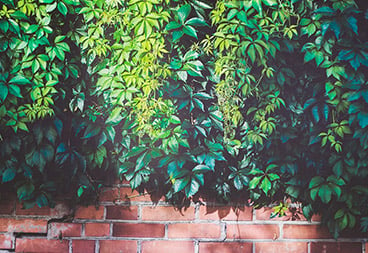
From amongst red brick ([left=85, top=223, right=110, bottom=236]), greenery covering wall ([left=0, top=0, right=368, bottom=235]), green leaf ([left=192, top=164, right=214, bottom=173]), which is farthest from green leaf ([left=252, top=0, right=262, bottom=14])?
red brick ([left=85, top=223, right=110, bottom=236])

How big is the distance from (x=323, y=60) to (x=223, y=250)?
0.89m

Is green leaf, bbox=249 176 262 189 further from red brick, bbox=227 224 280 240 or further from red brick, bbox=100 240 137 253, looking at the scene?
red brick, bbox=100 240 137 253

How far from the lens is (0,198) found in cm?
164

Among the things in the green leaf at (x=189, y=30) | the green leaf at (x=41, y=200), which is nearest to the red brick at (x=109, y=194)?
the green leaf at (x=41, y=200)

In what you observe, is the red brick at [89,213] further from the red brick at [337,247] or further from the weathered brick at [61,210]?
the red brick at [337,247]

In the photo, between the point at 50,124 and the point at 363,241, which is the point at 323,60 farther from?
the point at 50,124

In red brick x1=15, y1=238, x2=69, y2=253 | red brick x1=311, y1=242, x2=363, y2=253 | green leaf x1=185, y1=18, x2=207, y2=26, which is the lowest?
red brick x1=15, y1=238, x2=69, y2=253

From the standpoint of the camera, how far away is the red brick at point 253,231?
1642mm

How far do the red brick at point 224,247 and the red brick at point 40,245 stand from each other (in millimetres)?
→ 584

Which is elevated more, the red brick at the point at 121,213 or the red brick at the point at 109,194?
the red brick at the point at 109,194

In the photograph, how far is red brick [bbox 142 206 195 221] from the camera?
5.39ft

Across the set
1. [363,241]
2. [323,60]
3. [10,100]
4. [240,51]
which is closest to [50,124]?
[10,100]

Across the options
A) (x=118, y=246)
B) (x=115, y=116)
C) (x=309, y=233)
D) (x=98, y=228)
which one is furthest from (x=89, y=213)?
(x=309, y=233)

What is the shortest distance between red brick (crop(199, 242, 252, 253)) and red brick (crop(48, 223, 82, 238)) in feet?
1.75
